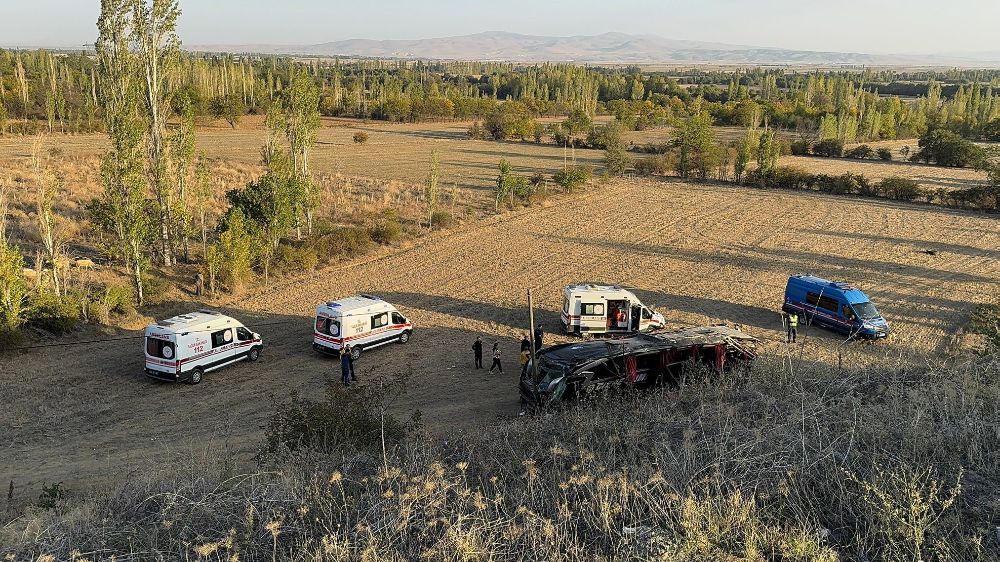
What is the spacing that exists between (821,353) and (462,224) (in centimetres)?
1885

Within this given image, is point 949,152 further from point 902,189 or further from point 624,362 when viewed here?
point 624,362

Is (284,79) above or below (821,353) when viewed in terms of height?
above

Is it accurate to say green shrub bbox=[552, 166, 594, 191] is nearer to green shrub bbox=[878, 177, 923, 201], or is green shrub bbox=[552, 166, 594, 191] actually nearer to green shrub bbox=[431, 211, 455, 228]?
green shrub bbox=[431, 211, 455, 228]

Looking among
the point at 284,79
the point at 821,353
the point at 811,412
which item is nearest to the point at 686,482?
the point at 811,412

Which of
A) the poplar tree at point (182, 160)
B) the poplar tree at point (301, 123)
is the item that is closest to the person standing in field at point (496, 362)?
the poplar tree at point (182, 160)

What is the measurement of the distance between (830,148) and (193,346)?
209 ft

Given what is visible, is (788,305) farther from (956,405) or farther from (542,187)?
(542,187)

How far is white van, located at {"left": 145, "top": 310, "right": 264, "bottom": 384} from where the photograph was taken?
1533 cm

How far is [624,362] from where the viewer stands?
12977mm

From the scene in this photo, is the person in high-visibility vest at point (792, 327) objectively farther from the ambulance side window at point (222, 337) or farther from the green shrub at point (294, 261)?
the green shrub at point (294, 261)

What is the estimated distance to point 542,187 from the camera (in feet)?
132

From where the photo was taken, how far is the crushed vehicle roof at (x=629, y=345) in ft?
42.9

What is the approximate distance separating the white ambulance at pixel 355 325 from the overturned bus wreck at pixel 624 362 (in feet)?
18.1

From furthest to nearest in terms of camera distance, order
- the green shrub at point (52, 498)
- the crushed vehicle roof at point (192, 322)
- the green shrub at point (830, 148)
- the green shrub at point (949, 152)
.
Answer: the green shrub at point (830, 148) → the green shrub at point (949, 152) → the crushed vehicle roof at point (192, 322) → the green shrub at point (52, 498)
